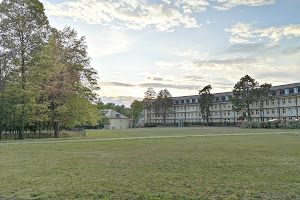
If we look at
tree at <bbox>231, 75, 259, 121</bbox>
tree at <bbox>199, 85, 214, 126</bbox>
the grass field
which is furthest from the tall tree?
tree at <bbox>199, 85, 214, 126</bbox>

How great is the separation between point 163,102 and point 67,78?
68.5 m

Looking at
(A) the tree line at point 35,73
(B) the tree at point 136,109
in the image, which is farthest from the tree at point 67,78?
(B) the tree at point 136,109

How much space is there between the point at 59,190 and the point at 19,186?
1250 millimetres

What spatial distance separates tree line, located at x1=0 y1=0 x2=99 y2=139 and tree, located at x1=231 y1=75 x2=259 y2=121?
48.7 m

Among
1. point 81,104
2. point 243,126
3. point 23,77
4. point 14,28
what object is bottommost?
point 243,126

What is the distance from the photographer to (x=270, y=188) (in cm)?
637

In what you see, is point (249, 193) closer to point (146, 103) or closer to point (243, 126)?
point (243, 126)

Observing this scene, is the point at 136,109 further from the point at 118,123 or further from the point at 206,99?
the point at 206,99

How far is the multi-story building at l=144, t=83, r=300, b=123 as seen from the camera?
6938cm

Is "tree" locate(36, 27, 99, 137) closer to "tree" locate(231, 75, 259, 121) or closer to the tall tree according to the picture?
the tall tree

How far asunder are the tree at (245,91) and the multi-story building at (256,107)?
16.2 ft

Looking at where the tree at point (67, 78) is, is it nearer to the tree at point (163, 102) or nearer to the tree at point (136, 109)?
the tree at point (163, 102)

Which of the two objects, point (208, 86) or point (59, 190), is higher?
point (208, 86)

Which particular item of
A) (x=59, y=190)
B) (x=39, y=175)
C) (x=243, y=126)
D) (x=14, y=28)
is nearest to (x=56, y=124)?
(x=14, y=28)
